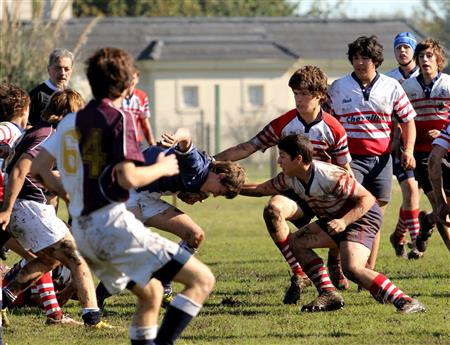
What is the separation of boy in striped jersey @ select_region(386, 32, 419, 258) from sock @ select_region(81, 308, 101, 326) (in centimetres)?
465

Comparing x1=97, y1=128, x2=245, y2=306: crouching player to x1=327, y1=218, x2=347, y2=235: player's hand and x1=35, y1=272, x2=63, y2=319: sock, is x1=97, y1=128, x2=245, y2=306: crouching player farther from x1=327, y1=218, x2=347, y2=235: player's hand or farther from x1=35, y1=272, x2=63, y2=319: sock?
x1=327, y1=218, x2=347, y2=235: player's hand

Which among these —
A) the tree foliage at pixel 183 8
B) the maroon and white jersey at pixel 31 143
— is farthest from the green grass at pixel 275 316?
the tree foliage at pixel 183 8

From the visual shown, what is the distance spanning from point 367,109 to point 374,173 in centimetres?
55

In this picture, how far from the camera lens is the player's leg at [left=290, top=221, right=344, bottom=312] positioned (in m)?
8.68

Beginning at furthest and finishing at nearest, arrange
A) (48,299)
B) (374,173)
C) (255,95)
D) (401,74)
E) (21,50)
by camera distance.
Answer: (255,95) < (21,50) < (401,74) < (374,173) < (48,299)

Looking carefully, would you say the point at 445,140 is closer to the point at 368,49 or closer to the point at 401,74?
the point at 368,49

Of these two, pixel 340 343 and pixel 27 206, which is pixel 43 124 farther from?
pixel 340 343

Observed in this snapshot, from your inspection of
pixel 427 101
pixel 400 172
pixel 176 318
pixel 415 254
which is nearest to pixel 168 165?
pixel 176 318

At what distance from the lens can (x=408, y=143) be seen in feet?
33.1

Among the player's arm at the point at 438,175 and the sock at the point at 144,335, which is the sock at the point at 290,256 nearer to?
the player's arm at the point at 438,175

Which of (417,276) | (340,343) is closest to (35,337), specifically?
(340,343)

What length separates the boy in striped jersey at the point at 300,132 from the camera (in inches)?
348

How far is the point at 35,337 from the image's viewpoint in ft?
26.0

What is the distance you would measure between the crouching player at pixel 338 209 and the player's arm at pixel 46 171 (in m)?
1.65
